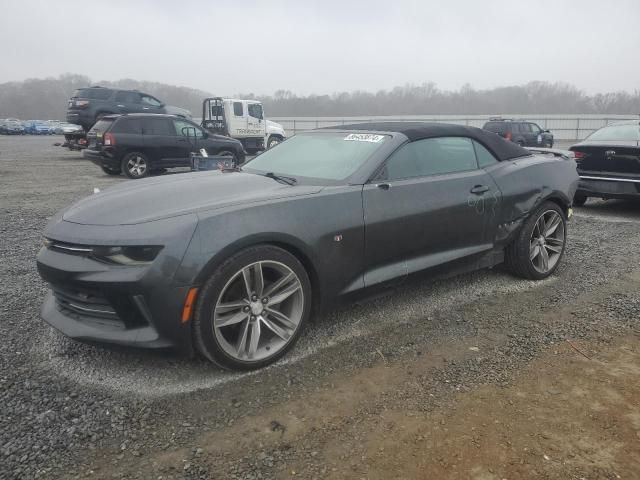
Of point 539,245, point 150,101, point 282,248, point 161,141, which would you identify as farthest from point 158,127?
point 282,248

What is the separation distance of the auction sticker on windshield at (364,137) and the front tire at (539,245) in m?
1.58

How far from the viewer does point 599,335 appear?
3281 millimetres

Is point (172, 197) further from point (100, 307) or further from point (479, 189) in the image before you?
point (479, 189)

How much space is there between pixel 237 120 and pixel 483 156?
15159 millimetres

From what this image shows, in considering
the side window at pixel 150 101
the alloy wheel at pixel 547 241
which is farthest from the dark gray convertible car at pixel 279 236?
the side window at pixel 150 101

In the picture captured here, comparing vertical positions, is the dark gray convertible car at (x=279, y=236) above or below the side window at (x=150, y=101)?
below

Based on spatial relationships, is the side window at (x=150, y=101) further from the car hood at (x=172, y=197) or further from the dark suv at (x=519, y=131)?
the car hood at (x=172, y=197)

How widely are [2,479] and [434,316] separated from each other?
273 centimetres

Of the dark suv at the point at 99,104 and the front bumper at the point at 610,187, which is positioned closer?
the front bumper at the point at 610,187

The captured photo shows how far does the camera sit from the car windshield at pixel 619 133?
723cm

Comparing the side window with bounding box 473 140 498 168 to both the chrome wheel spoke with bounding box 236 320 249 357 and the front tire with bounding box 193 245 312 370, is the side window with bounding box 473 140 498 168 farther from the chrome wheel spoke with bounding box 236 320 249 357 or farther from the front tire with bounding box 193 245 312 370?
the chrome wheel spoke with bounding box 236 320 249 357

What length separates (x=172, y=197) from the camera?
9.75 feet

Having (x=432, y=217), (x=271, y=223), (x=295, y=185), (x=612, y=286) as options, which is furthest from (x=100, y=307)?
(x=612, y=286)

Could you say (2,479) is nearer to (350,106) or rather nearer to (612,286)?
(612,286)
